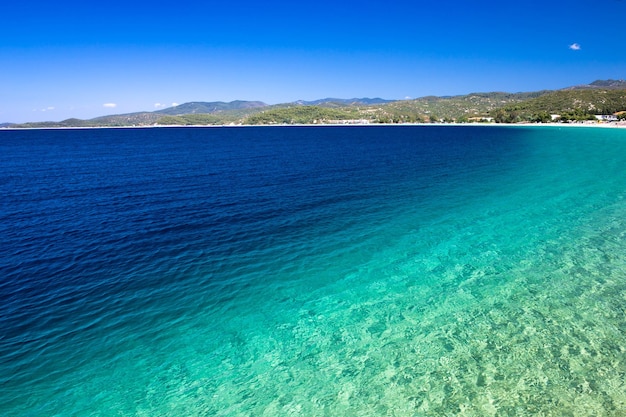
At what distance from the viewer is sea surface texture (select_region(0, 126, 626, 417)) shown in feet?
38.1

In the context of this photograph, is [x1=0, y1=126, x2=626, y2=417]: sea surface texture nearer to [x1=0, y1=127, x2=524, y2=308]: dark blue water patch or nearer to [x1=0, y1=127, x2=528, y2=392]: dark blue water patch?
[x1=0, y1=127, x2=528, y2=392]: dark blue water patch

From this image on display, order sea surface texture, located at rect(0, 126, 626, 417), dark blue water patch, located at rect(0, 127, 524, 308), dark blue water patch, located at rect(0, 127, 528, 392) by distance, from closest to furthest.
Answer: sea surface texture, located at rect(0, 126, 626, 417) < dark blue water patch, located at rect(0, 127, 528, 392) < dark blue water patch, located at rect(0, 127, 524, 308)

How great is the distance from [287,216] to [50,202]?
27476 millimetres

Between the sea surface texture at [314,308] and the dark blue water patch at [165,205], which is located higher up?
the dark blue water patch at [165,205]

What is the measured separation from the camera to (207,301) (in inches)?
688

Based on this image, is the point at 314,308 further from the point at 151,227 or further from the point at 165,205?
the point at 165,205

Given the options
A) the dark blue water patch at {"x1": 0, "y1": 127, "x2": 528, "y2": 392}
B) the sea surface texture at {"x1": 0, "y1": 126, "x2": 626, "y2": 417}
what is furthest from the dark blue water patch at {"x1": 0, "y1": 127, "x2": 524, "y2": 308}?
the sea surface texture at {"x1": 0, "y1": 126, "x2": 626, "y2": 417}

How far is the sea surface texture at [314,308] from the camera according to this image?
11.6 metres

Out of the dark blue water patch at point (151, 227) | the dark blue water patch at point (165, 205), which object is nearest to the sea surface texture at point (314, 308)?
the dark blue water patch at point (151, 227)

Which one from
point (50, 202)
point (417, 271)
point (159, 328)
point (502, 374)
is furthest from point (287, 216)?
point (50, 202)

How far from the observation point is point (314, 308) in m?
17.0

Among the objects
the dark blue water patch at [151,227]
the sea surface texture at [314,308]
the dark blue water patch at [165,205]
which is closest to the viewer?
the sea surface texture at [314,308]

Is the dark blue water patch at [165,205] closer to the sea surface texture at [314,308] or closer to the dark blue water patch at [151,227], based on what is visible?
the dark blue water patch at [151,227]

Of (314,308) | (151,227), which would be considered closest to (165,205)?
(151,227)
